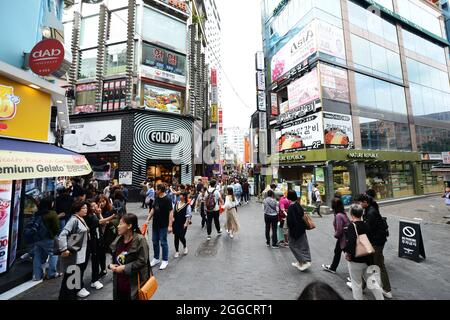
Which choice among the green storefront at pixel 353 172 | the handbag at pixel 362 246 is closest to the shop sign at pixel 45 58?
the handbag at pixel 362 246

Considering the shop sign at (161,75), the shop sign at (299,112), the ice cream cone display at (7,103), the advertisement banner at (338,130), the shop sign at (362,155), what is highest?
the shop sign at (161,75)

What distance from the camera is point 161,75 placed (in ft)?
65.5

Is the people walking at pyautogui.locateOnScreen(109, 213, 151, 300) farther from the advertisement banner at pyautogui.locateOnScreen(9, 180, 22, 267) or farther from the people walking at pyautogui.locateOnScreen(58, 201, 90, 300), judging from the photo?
the advertisement banner at pyautogui.locateOnScreen(9, 180, 22, 267)

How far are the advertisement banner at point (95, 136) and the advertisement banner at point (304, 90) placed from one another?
52.3 ft

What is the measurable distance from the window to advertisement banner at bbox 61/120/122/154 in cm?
498

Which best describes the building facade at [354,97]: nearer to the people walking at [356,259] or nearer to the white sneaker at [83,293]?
the people walking at [356,259]

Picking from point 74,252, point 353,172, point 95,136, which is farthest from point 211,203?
point 95,136

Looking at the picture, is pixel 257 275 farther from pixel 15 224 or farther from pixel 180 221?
pixel 15 224

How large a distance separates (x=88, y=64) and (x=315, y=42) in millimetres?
20880

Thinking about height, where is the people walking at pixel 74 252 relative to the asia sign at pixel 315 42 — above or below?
below

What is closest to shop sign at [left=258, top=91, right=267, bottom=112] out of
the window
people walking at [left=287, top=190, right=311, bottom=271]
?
the window

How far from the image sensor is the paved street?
12.6 ft

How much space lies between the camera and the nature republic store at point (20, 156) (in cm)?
422
